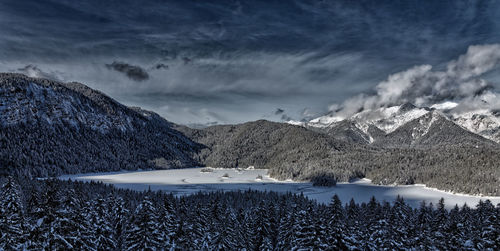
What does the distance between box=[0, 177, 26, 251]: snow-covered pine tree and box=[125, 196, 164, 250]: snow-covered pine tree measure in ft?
34.0

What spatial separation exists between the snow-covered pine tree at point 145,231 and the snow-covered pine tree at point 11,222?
10.4m

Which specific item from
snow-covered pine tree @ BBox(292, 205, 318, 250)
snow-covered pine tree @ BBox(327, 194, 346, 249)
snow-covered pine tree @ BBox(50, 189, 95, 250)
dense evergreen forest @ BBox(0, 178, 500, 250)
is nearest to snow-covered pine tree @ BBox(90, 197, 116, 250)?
dense evergreen forest @ BBox(0, 178, 500, 250)

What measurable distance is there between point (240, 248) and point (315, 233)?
67.7 feet

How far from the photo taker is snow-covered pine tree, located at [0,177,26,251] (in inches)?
1216

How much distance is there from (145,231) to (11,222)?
12.6 m

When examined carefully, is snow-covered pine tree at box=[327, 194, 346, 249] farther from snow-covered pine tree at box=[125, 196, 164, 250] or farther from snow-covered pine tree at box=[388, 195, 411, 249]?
snow-covered pine tree at box=[125, 196, 164, 250]

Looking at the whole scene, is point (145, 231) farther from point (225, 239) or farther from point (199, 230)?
point (199, 230)

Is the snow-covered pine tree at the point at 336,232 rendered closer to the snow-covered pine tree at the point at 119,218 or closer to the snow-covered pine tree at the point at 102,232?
the snow-covered pine tree at the point at 102,232

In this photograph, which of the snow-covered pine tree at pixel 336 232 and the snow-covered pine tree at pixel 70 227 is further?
the snow-covered pine tree at pixel 336 232

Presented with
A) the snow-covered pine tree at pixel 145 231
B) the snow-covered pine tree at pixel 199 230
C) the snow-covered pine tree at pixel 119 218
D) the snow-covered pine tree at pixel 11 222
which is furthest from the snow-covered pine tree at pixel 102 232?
the snow-covered pine tree at pixel 119 218

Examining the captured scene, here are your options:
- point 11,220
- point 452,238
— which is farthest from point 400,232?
point 11,220

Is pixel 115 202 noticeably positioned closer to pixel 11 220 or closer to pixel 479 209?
pixel 11 220

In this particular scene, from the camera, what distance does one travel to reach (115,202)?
199 ft

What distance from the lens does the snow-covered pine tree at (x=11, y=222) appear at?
30.9 meters
